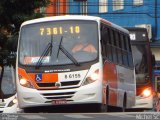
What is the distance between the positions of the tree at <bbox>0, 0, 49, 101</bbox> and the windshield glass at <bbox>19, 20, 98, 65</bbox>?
7653 millimetres

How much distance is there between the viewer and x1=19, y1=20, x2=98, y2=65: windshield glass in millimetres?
16859

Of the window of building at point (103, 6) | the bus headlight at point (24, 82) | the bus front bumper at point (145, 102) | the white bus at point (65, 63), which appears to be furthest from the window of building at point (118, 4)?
the bus headlight at point (24, 82)

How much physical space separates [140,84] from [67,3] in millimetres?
28402

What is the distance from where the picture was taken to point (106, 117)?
23.2 feet

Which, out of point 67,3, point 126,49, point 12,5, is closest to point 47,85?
point 126,49

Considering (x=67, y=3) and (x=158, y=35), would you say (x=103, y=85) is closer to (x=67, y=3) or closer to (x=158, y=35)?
(x=158, y=35)

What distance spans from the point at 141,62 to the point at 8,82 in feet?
18.0

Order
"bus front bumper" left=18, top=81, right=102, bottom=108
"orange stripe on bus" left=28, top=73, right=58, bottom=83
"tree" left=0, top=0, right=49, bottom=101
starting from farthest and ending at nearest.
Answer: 1. "tree" left=0, top=0, right=49, bottom=101
2. "orange stripe on bus" left=28, top=73, right=58, bottom=83
3. "bus front bumper" left=18, top=81, right=102, bottom=108

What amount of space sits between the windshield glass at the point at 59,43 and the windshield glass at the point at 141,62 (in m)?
8.82

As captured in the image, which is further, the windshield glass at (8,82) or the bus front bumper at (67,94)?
the windshield glass at (8,82)

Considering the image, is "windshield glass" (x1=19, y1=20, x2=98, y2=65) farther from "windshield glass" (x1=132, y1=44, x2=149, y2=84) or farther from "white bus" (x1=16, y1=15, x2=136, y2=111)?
"windshield glass" (x1=132, y1=44, x2=149, y2=84)

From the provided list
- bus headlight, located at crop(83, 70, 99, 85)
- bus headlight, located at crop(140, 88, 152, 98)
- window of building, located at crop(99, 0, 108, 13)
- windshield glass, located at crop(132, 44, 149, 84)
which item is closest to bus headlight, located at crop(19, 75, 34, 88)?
bus headlight, located at crop(83, 70, 99, 85)

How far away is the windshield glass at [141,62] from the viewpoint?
84.6ft

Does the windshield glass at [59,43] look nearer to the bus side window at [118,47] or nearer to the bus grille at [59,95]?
the bus grille at [59,95]
